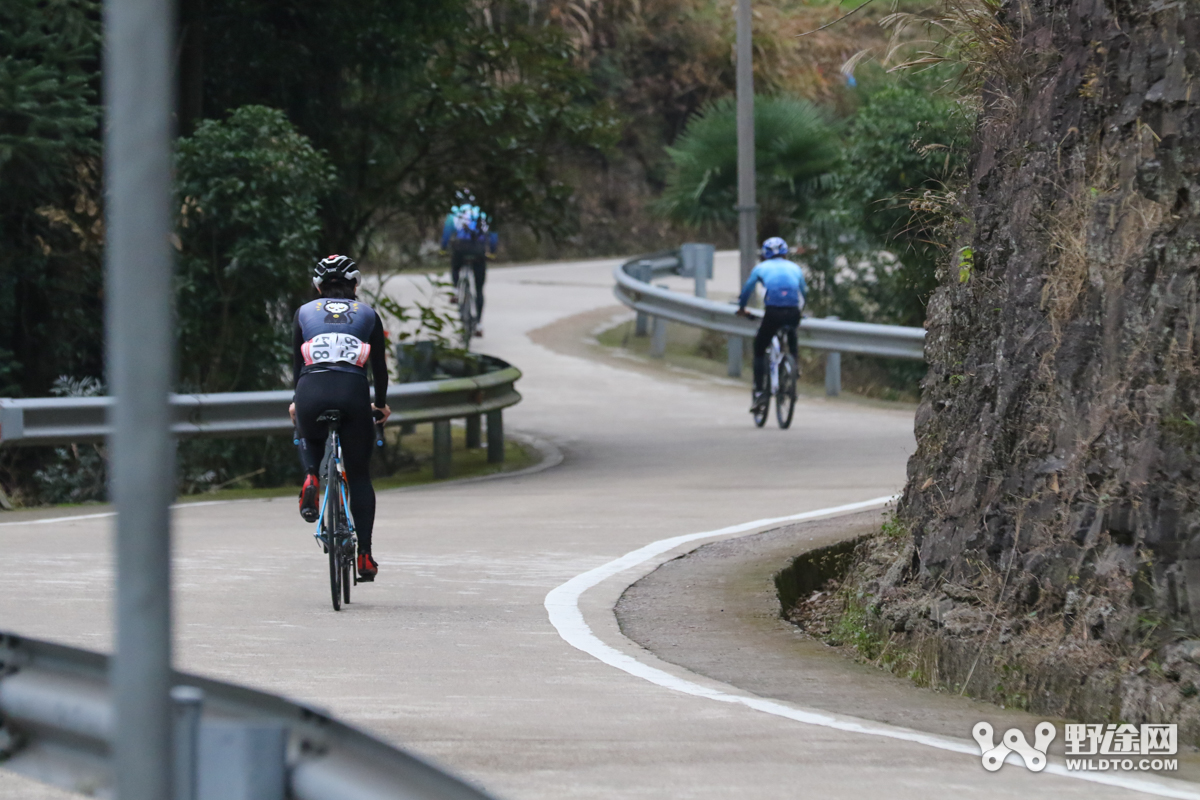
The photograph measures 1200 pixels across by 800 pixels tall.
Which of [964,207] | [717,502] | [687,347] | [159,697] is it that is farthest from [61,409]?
[687,347]

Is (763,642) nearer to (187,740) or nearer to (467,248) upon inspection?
(187,740)

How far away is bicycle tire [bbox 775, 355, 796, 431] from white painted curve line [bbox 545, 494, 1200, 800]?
6.91 metres

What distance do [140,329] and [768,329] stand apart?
1546 cm

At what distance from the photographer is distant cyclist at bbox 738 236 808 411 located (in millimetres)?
17812

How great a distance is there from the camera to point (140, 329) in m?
2.79

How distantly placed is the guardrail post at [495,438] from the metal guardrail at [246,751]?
12181 mm

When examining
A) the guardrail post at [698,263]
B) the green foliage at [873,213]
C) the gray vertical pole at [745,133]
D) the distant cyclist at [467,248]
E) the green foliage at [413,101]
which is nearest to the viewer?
the green foliage at [413,101]

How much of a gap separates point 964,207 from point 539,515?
4.82 meters

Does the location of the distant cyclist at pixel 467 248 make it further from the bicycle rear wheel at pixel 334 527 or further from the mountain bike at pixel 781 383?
the bicycle rear wheel at pixel 334 527

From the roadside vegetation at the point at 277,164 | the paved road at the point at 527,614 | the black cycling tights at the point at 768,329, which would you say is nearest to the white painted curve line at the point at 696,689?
the paved road at the point at 527,614

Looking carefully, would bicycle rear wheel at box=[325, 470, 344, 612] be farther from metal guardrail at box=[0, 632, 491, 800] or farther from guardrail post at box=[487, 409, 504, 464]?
guardrail post at box=[487, 409, 504, 464]

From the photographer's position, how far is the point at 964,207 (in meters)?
8.76

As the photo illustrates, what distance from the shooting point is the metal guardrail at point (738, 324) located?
20125 millimetres

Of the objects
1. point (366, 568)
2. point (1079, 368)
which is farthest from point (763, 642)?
point (366, 568)
